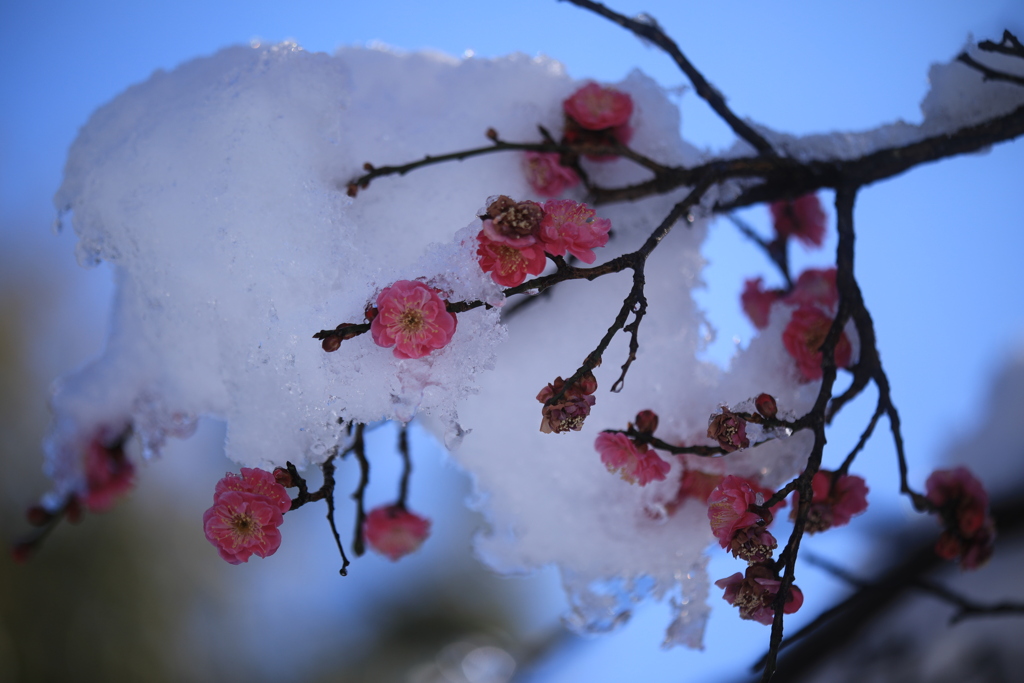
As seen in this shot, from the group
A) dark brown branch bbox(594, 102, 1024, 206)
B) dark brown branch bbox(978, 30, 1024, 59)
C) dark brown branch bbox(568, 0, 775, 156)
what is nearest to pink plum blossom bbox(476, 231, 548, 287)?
dark brown branch bbox(594, 102, 1024, 206)

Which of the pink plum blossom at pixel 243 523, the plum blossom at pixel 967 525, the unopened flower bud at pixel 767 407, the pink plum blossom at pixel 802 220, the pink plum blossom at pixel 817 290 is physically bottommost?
the pink plum blossom at pixel 243 523

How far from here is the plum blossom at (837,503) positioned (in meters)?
0.67

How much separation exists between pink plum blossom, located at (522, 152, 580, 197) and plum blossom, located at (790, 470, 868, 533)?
451 millimetres

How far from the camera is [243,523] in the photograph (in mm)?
517

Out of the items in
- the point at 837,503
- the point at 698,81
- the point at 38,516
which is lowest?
the point at 38,516

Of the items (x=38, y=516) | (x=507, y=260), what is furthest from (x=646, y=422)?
(x=38, y=516)

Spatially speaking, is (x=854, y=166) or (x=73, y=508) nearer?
(x=854, y=166)

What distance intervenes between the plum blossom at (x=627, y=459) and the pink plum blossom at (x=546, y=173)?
32 centimetres

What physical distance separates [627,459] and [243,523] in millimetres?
356

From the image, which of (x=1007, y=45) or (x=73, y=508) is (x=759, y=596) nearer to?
(x=1007, y=45)

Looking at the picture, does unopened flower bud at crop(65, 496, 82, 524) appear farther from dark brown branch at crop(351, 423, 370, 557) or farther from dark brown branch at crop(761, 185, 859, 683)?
dark brown branch at crop(761, 185, 859, 683)

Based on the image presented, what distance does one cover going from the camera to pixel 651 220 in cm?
77

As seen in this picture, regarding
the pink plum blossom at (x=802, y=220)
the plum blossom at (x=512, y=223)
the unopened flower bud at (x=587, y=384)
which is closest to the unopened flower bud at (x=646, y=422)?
the unopened flower bud at (x=587, y=384)

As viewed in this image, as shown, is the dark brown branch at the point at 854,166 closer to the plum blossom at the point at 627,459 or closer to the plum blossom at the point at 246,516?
the plum blossom at the point at 627,459
